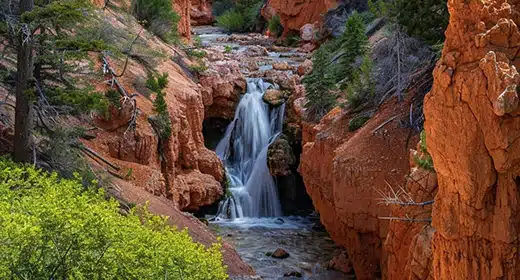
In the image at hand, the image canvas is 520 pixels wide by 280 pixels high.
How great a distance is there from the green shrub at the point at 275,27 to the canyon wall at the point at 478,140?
39.2m

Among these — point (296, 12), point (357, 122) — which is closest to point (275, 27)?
point (296, 12)

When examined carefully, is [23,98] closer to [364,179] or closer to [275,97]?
[364,179]

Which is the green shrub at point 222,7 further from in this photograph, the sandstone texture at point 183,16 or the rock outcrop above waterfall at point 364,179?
the rock outcrop above waterfall at point 364,179

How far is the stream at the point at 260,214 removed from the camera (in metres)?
20.0

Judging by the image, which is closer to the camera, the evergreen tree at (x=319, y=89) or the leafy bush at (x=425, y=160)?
the leafy bush at (x=425, y=160)

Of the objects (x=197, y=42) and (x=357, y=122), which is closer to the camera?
(x=357, y=122)

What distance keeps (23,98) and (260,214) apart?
13799 millimetres

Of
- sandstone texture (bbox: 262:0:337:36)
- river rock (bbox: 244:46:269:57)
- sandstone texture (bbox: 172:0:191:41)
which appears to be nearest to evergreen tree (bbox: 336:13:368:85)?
sandstone texture (bbox: 172:0:191:41)

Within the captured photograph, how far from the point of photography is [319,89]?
24031 mm

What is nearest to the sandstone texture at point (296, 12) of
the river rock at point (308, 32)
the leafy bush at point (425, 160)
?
the river rock at point (308, 32)

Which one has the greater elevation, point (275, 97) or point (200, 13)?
point (200, 13)

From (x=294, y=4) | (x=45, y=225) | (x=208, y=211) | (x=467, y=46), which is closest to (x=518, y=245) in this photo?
(x=467, y=46)

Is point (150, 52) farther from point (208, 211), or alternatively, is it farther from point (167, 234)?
point (167, 234)

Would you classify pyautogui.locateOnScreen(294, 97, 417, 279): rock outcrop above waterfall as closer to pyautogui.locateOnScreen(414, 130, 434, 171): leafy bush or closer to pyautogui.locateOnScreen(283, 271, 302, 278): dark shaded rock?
pyautogui.locateOnScreen(283, 271, 302, 278): dark shaded rock
